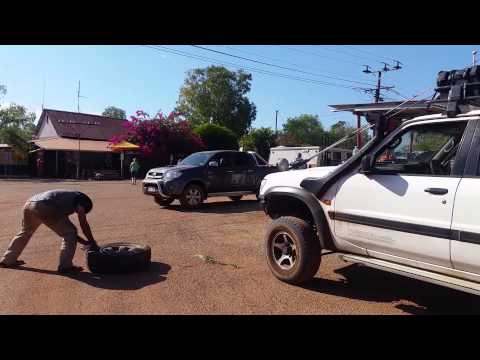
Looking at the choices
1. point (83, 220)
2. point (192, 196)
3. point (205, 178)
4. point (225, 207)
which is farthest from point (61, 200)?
point (225, 207)

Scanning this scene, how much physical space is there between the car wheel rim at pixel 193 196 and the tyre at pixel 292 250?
21.2ft

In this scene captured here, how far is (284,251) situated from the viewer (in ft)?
16.6

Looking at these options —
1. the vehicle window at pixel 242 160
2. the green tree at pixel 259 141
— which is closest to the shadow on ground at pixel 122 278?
the vehicle window at pixel 242 160

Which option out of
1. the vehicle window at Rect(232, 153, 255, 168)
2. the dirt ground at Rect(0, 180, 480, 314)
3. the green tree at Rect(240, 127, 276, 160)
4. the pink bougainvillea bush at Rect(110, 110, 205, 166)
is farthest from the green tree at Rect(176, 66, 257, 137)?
the dirt ground at Rect(0, 180, 480, 314)

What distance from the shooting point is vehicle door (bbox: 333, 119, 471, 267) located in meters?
3.64

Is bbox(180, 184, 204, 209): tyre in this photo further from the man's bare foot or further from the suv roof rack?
the suv roof rack

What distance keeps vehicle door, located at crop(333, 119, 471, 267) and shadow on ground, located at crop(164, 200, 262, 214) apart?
6.97 metres

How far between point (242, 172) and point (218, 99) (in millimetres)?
48949

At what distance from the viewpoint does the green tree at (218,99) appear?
197 feet

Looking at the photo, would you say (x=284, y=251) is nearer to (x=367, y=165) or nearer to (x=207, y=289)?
(x=207, y=289)
